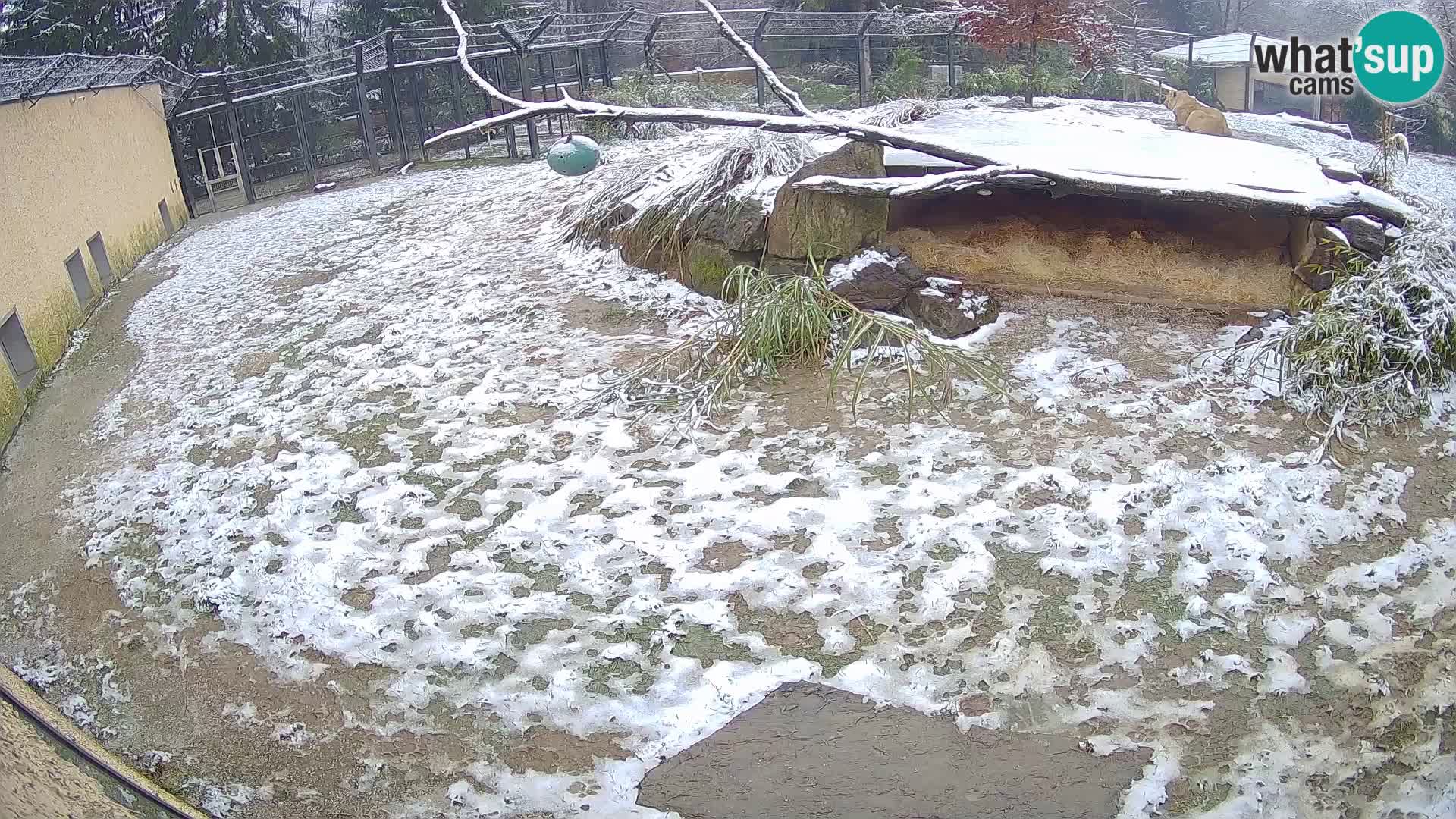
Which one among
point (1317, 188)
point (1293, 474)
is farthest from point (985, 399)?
point (1317, 188)

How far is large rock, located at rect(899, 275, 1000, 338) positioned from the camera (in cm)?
477

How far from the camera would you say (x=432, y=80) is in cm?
1309

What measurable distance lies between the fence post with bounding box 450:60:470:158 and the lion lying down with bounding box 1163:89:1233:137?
26.2 ft

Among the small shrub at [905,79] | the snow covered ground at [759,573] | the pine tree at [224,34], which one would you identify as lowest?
the snow covered ground at [759,573]

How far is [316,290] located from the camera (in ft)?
21.2

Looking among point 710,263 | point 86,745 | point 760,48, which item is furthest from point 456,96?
point 86,745

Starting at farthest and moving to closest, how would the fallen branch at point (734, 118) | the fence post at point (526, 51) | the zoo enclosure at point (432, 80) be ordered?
the zoo enclosure at point (432, 80) → the fence post at point (526, 51) → the fallen branch at point (734, 118)

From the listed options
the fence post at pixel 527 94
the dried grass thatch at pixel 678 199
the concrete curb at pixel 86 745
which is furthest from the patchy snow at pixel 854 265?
the fence post at pixel 527 94

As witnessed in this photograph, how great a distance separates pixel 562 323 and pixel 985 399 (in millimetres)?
2393

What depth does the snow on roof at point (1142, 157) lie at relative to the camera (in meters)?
4.50

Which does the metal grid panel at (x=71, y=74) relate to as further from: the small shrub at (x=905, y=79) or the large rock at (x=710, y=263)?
the small shrub at (x=905, y=79)

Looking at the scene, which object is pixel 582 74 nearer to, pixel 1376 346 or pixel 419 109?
pixel 419 109

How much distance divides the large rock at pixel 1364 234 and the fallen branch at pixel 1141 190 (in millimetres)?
42

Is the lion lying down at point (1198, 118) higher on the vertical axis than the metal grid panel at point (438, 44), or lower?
lower
